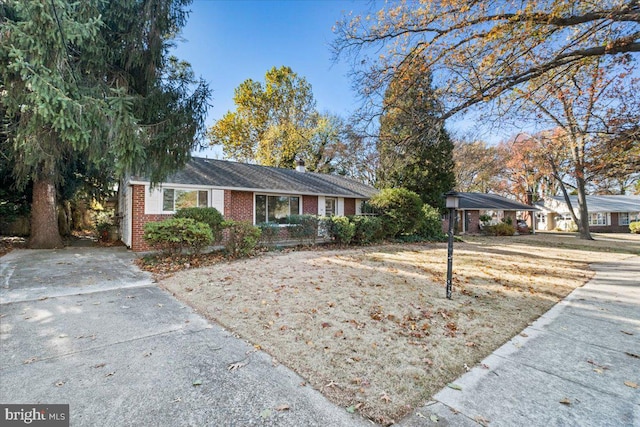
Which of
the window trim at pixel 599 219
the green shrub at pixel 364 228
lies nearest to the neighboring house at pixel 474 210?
the window trim at pixel 599 219

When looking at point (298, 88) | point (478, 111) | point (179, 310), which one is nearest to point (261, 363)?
point (179, 310)

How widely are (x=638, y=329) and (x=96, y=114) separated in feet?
33.1

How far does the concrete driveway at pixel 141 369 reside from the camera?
2412 millimetres

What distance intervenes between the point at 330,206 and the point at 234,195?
19.7ft

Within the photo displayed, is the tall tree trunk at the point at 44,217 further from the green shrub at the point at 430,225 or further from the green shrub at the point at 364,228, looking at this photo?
the green shrub at the point at 430,225

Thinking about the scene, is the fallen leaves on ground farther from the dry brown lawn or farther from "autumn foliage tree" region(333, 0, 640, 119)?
"autumn foliage tree" region(333, 0, 640, 119)

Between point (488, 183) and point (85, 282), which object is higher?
point (488, 183)

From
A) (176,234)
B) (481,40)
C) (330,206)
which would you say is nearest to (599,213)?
(330,206)

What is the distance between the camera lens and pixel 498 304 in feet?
18.2

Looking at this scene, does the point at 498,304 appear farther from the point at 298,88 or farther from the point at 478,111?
the point at 298,88

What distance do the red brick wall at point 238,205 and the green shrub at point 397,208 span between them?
6381 mm

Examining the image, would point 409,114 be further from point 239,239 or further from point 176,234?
point 176,234

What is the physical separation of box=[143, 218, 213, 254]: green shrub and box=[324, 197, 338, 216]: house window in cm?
938

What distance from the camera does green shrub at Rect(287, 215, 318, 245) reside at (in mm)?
12164
